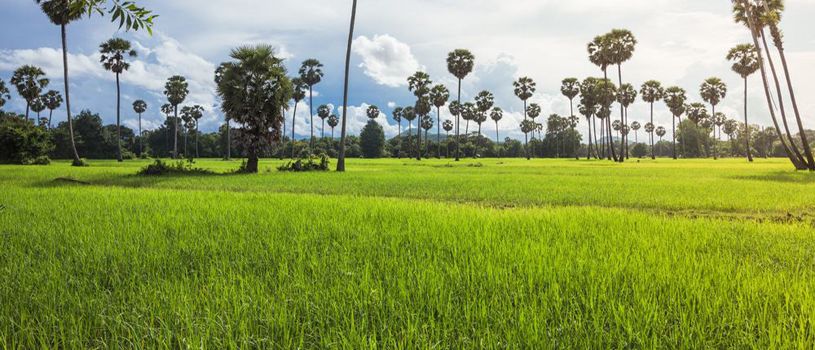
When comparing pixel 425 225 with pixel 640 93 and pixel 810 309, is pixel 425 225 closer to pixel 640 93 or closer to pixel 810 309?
pixel 810 309

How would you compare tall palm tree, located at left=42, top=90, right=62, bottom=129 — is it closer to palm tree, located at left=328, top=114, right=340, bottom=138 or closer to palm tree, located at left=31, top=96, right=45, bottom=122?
palm tree, located at left=31, top=96, right=45, bottom=122

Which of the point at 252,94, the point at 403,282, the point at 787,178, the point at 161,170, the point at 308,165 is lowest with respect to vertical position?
the point at 403,282

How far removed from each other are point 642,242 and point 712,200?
8.02 m

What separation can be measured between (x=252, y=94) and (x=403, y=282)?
27.6 meters

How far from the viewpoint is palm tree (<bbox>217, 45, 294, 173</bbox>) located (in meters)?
28.0

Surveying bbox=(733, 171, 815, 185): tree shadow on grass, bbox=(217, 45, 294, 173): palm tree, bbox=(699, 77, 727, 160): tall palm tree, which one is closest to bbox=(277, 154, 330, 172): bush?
bbox=(217, 45, 294, 173): palm tree

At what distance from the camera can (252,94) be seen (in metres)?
28.0

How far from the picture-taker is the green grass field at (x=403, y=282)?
8.79 ft

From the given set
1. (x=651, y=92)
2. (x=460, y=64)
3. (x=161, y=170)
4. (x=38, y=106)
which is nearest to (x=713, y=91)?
(x=651, y=92)

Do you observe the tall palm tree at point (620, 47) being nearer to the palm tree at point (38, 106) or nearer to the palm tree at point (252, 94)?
the palm tree at point (252, 94)

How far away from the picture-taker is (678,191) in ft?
45.4

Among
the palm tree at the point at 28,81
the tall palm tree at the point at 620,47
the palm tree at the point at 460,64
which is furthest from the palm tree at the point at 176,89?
the tall palm tree at the point at 620,47

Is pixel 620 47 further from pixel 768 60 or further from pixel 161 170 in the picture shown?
pixel 161 170

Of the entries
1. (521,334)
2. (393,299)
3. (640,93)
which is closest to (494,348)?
(521,334)
